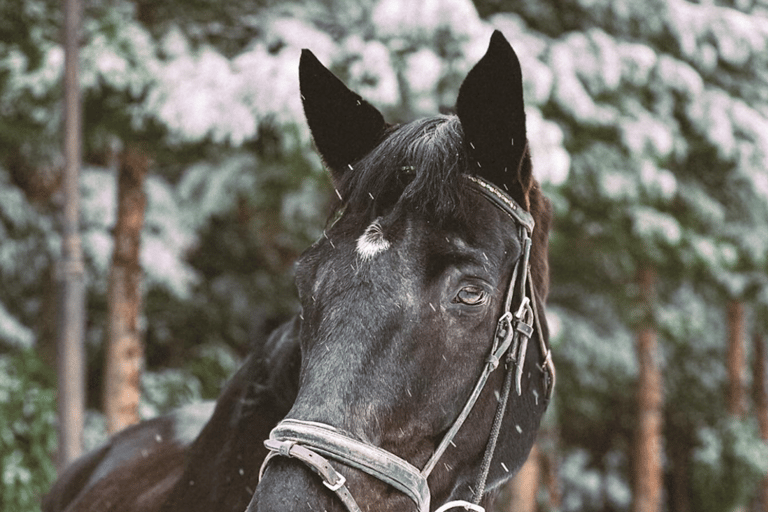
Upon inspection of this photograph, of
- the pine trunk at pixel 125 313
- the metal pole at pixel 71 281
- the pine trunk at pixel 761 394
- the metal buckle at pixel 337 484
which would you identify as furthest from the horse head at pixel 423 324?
the pine trunk at pixel 761 394

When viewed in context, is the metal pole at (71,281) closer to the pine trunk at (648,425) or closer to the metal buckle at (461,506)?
the metal buckle at (461,506)

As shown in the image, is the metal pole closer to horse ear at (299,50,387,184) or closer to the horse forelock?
horse ear at (299,50,387,184)

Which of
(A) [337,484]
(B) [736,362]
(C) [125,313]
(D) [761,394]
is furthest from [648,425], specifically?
(A) [337,484]

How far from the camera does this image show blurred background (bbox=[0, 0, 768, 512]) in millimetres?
5816

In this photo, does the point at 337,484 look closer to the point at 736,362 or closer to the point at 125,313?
the point at 125,313

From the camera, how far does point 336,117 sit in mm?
2426

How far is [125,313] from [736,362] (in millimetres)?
10418

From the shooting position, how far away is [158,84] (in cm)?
604

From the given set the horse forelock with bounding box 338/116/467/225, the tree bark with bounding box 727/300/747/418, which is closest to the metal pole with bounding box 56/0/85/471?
the horse forelock with bounding box 338/116/467/225

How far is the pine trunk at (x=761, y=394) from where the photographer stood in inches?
576

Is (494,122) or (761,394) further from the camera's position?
(761,394)

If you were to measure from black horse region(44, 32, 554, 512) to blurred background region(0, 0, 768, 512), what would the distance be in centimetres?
46

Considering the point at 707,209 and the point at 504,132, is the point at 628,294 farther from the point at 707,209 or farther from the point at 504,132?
the point at 504,132

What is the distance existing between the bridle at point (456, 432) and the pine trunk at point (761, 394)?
46.6 feet
